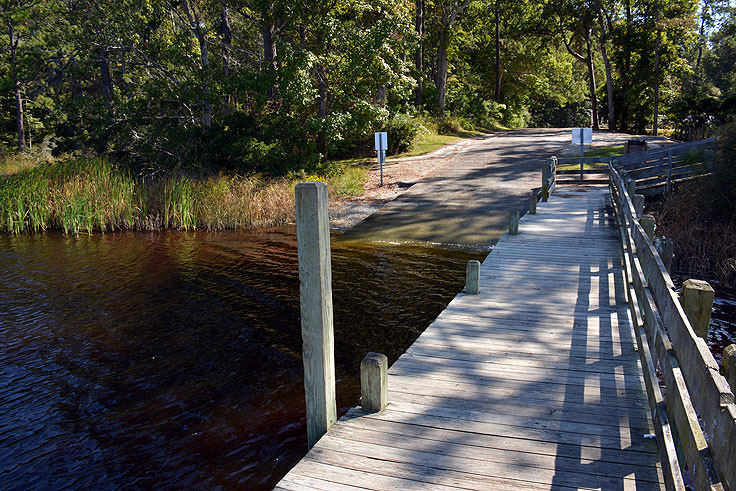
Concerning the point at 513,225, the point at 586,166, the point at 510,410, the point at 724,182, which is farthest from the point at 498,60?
the point at 510,410

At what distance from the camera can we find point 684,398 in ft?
11.8

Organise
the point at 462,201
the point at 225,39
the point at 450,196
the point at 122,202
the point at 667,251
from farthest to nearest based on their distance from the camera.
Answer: the point at 225,39
the point at 450,196
the point at 462,201
the point at 122,202
the point at 667,251

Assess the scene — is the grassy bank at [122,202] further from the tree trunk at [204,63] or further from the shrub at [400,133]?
the shrub at [400,133]

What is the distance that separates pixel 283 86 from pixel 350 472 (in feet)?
61.0

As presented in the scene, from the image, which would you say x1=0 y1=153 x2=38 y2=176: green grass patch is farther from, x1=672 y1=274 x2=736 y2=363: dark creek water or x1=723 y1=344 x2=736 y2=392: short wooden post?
x1=723 y1=344 x2=736 y2=392: short wooden post

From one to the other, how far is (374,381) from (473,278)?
4.13m

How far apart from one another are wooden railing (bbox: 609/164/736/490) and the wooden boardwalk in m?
0.35

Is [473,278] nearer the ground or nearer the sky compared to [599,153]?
nearer the ground

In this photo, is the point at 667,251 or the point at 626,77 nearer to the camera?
the point at 667,251

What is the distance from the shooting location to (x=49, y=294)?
1190cm

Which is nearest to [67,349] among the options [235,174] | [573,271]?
[573,271]

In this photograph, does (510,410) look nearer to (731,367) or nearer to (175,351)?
(731,367)

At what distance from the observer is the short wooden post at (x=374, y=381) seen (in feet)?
17.1

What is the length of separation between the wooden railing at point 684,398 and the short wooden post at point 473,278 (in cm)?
290
